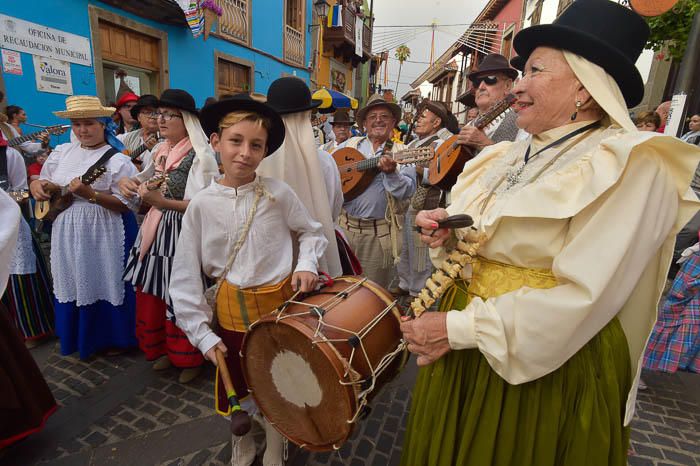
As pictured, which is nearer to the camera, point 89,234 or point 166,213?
point 166,213

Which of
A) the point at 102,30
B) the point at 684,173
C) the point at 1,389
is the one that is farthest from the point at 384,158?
the point at 102,30

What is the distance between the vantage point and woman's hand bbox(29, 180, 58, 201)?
9.72ft

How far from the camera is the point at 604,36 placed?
4.25ft

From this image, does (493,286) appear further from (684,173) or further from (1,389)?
(1,389)

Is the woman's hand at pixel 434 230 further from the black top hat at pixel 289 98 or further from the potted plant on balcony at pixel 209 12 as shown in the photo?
the potted plant on balcony at pixel 209 12

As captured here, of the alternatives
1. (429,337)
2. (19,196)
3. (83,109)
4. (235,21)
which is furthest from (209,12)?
(429,337)

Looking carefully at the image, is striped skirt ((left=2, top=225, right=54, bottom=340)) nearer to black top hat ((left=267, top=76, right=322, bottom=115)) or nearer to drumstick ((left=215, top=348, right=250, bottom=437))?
black top hat ((left=267, top=76, right=322, bottom=115))

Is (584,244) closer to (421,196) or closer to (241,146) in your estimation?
(241,146)

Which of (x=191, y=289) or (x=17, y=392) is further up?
(x=191, y=289)

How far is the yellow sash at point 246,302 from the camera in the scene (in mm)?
2049

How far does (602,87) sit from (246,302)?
1837mm

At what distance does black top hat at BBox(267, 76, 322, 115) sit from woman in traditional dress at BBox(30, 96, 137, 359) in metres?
1.60

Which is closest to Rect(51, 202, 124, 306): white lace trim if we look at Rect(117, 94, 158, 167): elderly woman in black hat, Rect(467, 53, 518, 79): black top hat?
Rect(117, 94, 158, 167): elderly woman in black hat

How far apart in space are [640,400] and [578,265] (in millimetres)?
3007
